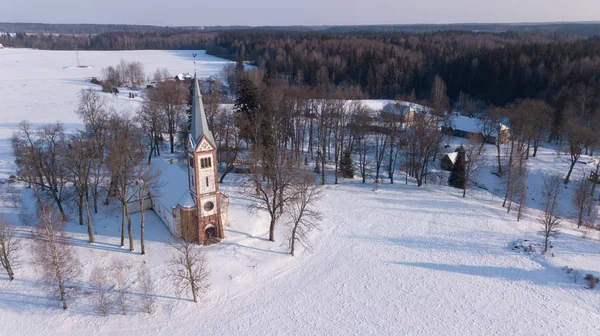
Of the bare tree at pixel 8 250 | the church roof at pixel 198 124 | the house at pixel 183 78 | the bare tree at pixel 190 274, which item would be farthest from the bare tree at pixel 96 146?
the house at pixel 183 78

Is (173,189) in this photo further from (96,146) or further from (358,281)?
(358,281)

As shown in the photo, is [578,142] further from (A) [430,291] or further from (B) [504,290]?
Answer: (A) [430,291]

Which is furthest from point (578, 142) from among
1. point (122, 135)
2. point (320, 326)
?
point (122, 135)

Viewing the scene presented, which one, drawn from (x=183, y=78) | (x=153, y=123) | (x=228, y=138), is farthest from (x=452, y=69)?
(x=153, y=123)

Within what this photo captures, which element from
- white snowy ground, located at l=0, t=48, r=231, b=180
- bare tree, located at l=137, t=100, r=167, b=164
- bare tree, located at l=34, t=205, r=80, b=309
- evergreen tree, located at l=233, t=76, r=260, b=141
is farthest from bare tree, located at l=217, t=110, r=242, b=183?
white snowy ground, located at l=0, t=48, r=231, b=180

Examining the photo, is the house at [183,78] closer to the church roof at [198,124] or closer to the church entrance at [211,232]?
the church roof at [198,124]

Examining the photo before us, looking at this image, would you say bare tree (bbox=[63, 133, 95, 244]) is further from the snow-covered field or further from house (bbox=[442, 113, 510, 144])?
house (bbox=[442, 113, 510, 144])
